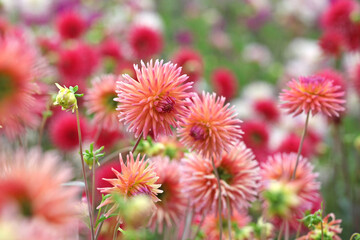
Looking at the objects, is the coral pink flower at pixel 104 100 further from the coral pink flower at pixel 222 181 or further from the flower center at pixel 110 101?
the coral pink flower at pixel 222 181

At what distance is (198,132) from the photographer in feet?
1.76

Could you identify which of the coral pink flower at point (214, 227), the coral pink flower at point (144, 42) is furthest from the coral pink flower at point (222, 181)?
the coral pink flower at point (144, 42)

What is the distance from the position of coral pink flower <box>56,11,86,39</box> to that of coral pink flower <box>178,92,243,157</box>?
117 centimetres

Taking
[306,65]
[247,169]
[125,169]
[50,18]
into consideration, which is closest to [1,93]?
[125,169]

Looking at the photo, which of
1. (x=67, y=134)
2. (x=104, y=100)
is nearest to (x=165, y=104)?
(x=104, y=100)

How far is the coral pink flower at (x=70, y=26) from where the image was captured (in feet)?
5.27

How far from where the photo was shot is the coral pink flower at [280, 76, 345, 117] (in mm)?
604

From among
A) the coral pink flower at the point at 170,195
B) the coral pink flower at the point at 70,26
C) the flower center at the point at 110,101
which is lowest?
the coral pink flower at the point at 170,195

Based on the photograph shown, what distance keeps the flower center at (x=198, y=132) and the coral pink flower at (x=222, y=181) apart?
0.24 feet

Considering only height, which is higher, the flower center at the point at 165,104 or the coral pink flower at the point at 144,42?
the coral pink flower at the point at 144,42

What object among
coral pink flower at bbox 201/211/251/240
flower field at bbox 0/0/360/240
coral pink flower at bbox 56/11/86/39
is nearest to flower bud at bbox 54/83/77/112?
flower field at bbox 0/0/360/240

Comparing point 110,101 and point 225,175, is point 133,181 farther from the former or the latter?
point 110,101

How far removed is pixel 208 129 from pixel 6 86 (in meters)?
0.27

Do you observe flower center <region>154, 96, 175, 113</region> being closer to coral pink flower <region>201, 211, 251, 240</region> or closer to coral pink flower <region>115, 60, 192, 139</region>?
coral pink flower <region>115, 60, 192, 139</region>
